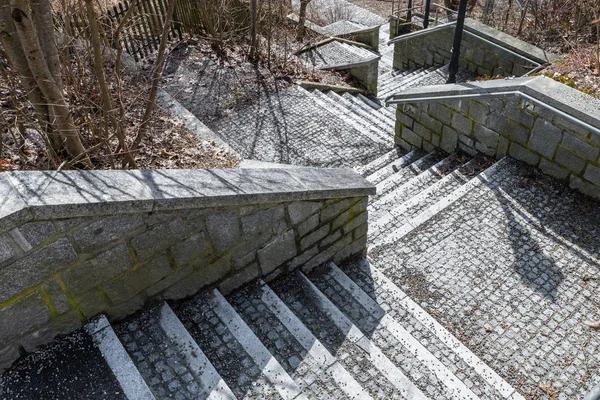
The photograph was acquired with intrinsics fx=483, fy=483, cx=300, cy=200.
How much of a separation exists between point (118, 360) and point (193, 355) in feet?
1.56

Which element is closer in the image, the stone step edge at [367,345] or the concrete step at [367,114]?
the stone step edge at [367,345]

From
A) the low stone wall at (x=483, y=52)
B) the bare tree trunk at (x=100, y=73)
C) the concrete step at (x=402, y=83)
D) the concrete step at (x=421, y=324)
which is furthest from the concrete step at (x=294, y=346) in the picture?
the concrete step at (x=402, y=83)

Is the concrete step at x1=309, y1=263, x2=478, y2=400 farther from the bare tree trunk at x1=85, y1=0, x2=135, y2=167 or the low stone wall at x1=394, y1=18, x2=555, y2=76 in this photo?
the low stone wall at x1=394, y1=18, x2=555, y2=76

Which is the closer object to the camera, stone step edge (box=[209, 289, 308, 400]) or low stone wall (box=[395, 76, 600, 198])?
stone step edge (box=[209, 289, 308, 400])

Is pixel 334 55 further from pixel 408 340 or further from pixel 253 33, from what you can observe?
pixel 408 340

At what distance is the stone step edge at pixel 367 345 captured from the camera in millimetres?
3438

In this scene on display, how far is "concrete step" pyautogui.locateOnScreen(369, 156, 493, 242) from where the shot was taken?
539 centimetres

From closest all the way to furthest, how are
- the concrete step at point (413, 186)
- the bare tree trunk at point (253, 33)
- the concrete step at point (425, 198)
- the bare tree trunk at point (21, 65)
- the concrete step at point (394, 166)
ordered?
the bare tree trunk at point (21, 65) → the concrete step at point (425, 198) → the concrete step at point (413, 186) → the concrete step at point (394, 166) → the bare tree trunk at point (253, 33)

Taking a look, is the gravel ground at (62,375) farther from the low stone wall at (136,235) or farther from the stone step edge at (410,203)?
the stone step edge at (410,203)

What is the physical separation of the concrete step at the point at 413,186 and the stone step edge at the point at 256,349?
2547mm

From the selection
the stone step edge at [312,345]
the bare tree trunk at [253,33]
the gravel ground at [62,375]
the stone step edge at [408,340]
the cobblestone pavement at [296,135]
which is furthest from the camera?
the bare tree trunk at [253,33]

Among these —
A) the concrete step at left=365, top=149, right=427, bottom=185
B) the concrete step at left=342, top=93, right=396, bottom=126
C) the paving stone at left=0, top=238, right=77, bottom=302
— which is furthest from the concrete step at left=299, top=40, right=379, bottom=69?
the paving stone at left=0, top=238, right=77, bottom=302

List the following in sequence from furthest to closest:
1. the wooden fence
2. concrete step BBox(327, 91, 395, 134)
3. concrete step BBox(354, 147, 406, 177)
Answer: the wooden fence < concrete step BBox(327, 91, 395, 134) < concrete step BBox(354, 147, 406, 177)

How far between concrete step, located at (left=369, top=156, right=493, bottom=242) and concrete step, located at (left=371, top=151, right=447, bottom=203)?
0.50 meters
